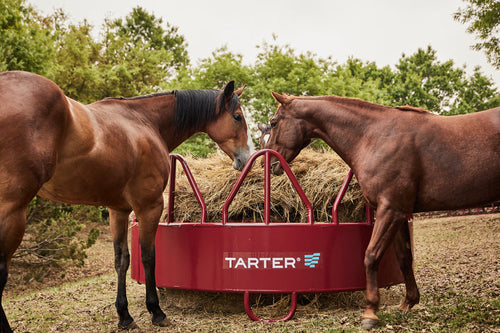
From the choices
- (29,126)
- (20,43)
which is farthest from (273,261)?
(20,43)

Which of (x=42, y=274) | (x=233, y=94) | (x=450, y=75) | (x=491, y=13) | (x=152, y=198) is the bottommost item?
(x=42, y=274)

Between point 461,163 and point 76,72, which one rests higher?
point 76,72

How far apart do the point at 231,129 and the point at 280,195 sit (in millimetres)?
875

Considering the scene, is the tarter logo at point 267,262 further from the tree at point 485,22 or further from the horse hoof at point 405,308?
the tree at point 485,22

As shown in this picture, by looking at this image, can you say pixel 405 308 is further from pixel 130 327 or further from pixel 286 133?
pixel 130 327

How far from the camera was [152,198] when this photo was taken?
12.9 feet

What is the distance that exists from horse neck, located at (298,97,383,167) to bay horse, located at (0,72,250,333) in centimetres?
82

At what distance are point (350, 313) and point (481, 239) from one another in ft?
24.7

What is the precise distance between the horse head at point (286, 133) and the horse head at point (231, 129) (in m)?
0.39

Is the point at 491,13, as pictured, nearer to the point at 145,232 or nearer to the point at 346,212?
the point at 346,212

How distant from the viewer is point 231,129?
4.61 meters

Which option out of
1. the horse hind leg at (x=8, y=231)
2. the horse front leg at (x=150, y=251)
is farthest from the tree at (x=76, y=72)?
the horse hind leg at (x=8, y=231)

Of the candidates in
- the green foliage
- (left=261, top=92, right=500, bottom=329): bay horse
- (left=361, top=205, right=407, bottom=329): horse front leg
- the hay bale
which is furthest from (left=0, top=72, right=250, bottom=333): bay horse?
the green foliage

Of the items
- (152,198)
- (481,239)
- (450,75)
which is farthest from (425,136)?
(450,75)
